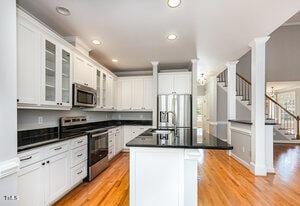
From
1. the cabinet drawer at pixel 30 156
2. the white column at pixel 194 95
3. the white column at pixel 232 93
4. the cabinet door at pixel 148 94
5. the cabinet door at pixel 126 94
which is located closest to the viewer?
the cabinet drawer at pixel 30 156

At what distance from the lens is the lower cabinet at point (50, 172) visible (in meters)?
1.96

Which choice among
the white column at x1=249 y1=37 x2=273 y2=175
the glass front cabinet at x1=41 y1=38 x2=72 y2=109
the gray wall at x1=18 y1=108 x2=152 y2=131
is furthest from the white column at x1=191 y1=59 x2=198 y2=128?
the glass front cabinet at x1=41 y1=38 x2=72 y2=109

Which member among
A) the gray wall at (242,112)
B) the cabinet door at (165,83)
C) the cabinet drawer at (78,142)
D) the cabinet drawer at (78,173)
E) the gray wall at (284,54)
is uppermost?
the gray wall at (284,54)

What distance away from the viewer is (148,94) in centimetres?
573

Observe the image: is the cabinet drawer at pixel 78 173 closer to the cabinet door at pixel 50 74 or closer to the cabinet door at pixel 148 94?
the cabinet door at pixel 50 74

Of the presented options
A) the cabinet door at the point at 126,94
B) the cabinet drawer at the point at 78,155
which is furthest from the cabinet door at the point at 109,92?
the cabinet drawer at the point at 78,155

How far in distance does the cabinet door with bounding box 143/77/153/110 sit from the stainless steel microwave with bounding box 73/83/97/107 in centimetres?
205

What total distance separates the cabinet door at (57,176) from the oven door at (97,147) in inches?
26.6

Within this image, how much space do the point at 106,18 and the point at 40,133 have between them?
207 centimetres

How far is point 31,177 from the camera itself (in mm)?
2029

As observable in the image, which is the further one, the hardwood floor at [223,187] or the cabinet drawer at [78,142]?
the cabinet drawer at [78,142]

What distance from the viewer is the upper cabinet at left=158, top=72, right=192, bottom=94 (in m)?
5.20

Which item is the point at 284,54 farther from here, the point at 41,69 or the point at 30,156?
the point at 30,156

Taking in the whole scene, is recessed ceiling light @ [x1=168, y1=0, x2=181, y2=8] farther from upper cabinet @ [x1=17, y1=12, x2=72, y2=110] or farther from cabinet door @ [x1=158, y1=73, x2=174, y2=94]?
cabinet door @ [x1=158, y1=73, x2=174, y2=94]
